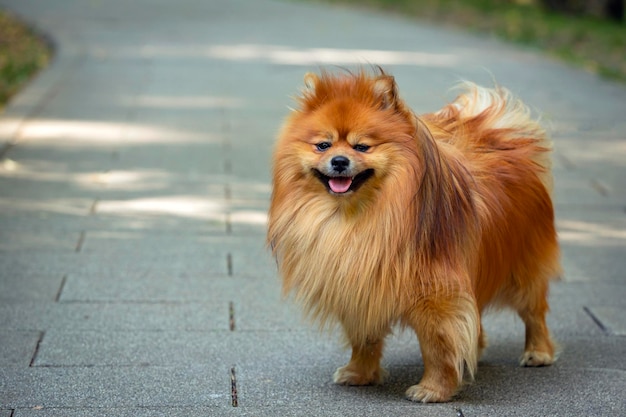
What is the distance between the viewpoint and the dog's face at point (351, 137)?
4.39 metres

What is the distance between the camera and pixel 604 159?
9.95m

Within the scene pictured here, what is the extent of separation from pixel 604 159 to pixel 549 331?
180 inches

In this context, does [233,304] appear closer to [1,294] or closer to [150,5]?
[1,294]

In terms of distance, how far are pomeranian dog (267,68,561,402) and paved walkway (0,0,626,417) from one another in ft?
1.07

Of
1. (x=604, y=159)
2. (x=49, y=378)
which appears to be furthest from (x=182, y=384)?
(x=604, y=159)

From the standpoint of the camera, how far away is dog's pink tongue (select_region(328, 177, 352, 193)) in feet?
14.5

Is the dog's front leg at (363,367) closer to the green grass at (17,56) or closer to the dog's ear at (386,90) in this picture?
the dog's ear at (386,90)

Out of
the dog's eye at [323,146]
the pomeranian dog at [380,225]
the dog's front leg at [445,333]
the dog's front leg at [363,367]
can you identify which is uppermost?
the dog's eye at [323,146]

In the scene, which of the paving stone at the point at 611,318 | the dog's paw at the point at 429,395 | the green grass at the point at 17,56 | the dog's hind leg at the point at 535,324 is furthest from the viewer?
the green grass at the point at 17,56

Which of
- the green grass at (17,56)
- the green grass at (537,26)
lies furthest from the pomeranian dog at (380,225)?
the green grass at (537,26)

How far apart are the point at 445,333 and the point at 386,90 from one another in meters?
1.06

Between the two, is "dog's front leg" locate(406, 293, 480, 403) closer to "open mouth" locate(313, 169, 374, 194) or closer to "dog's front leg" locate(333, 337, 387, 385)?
"dog's front leg" locate(333, 337, 387, 385)

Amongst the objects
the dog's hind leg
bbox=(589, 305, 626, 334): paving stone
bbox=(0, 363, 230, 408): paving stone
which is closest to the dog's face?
bbox=(0, 363, 230, 408): paving stone

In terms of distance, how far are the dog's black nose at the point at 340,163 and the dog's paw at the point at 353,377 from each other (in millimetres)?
1098
